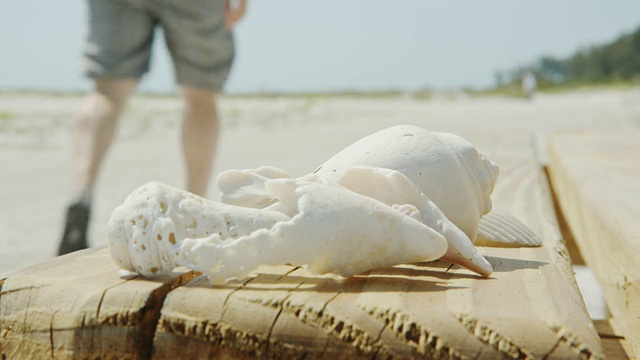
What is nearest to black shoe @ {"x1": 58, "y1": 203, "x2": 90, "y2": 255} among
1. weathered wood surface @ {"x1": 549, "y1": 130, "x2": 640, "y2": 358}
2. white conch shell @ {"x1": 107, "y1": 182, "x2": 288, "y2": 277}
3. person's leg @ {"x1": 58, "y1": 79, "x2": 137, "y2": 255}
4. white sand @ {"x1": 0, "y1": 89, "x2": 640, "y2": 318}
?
person's leg @ {"x1": 58, "y1": 79, "x2": 137, "y2": 255}

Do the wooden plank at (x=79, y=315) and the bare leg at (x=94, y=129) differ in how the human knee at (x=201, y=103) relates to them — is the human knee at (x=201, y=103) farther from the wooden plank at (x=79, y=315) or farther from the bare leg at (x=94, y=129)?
the wooden plank at (x=79, y=315)

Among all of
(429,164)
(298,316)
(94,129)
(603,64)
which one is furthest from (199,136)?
(603,64)

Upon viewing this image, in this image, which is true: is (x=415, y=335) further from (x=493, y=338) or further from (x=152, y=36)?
(x=152, y=36)

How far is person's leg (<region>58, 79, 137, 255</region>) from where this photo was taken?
9.53ft

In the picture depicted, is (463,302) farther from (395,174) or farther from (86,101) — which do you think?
(86,101)

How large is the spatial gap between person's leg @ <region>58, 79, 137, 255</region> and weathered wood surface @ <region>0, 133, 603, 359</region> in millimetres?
1608

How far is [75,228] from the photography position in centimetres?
290

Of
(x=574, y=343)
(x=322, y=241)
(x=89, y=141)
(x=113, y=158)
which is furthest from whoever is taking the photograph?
(x=113, y=158)

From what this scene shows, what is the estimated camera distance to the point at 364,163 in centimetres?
151

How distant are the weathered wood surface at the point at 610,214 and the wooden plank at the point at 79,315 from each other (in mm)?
931

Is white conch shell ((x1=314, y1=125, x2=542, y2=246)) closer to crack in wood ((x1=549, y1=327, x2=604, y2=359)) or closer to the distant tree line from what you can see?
crack in wood ((x1=549, y1=327, x2=604, y2=359))

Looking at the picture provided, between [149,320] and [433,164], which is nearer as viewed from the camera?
[149,320]

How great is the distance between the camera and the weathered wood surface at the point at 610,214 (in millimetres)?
1610

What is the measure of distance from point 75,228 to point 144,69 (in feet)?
2.95
